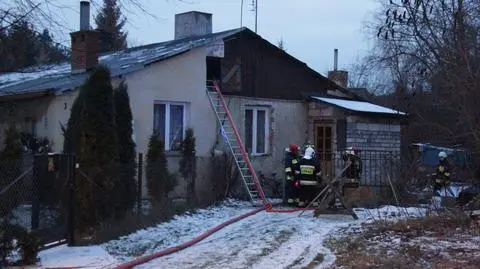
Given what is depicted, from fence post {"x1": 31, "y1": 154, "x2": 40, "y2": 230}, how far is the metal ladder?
23.4 ft

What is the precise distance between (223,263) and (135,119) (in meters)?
7.75

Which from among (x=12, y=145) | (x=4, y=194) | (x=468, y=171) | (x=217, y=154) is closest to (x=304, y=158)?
(x=217, y=154)

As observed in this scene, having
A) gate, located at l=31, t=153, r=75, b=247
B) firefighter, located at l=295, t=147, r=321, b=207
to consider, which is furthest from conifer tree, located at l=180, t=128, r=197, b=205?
gate, located at l=31, t=153, r=75, b=247

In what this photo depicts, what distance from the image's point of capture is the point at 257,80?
19391 mm

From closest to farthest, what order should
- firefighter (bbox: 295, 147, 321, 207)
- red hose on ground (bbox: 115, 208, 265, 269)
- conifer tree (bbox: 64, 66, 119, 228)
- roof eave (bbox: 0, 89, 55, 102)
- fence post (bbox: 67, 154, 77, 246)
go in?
red hose on ground (bbox: 115, 208, 265, 269) < fence post (bbox: 67, 154, 77, 246) < conifer tree (bbox: 64, 66, 119, 228) < roof eave (bbox: 0, 89, 55, 102) < firefighter (bbox: 295, 147, 321, 207)

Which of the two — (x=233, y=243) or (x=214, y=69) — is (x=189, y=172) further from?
(x=233, y=243)

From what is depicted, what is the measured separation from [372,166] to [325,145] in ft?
6.06

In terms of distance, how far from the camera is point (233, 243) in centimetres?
1070

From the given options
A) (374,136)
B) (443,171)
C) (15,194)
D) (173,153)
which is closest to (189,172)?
(173,153)

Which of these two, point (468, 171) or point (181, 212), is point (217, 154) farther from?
point (468, 171)

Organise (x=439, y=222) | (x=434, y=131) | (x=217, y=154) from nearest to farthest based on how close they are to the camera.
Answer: (x=439, y=222) → (x=434, y=131) → (x=217, y=154)

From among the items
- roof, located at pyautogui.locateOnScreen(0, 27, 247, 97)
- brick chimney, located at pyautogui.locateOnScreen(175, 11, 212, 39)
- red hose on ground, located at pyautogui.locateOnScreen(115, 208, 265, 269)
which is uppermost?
brick chimney, located at pyautogui.locateOnScreen(175, 11, 212, 39)

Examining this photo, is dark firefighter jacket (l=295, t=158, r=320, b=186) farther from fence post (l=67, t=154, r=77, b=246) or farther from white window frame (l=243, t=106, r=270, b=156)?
fence post (l=67, t=154, r=77, b=246)

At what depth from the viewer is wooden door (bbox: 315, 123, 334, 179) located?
19.7 meters
